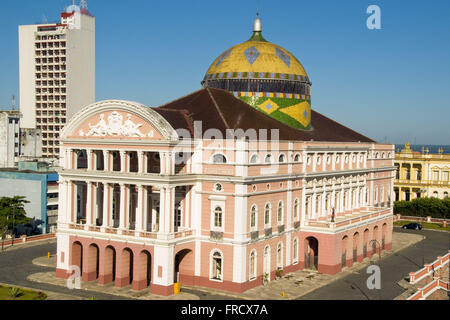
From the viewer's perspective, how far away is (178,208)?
47.7 metres

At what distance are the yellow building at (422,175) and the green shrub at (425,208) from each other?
9.80 metres

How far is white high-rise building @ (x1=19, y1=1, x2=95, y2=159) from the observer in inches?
4166

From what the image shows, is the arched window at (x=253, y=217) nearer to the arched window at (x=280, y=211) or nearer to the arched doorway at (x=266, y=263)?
the arched doorway at (x=266, y=263)

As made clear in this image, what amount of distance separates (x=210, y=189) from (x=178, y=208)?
10.4ft

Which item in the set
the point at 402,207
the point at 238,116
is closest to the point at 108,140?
the point at 238,116

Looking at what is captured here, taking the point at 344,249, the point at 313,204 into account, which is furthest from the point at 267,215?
the point at 344,249

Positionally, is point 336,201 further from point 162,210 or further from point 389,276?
point 162,210

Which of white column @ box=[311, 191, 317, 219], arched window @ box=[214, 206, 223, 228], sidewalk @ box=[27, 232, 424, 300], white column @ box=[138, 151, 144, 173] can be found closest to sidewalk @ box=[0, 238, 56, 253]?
sidewalk @ box=[27, 232, 424, 300]

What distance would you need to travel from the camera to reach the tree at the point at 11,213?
62884 millimetres

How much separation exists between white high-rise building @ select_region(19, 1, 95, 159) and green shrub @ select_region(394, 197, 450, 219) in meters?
56.1

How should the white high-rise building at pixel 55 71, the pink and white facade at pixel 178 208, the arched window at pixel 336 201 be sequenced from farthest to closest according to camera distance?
1. the white high-rise building at pixel 55 71
2. the arched window at pixel 336 201
3. the pink and white facade at pixel 178 208

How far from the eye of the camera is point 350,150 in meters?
60.8

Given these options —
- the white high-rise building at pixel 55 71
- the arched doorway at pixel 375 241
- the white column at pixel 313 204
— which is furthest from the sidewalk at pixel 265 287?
the white high-rise building at pixel 55 71

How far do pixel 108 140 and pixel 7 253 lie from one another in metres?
19.7
